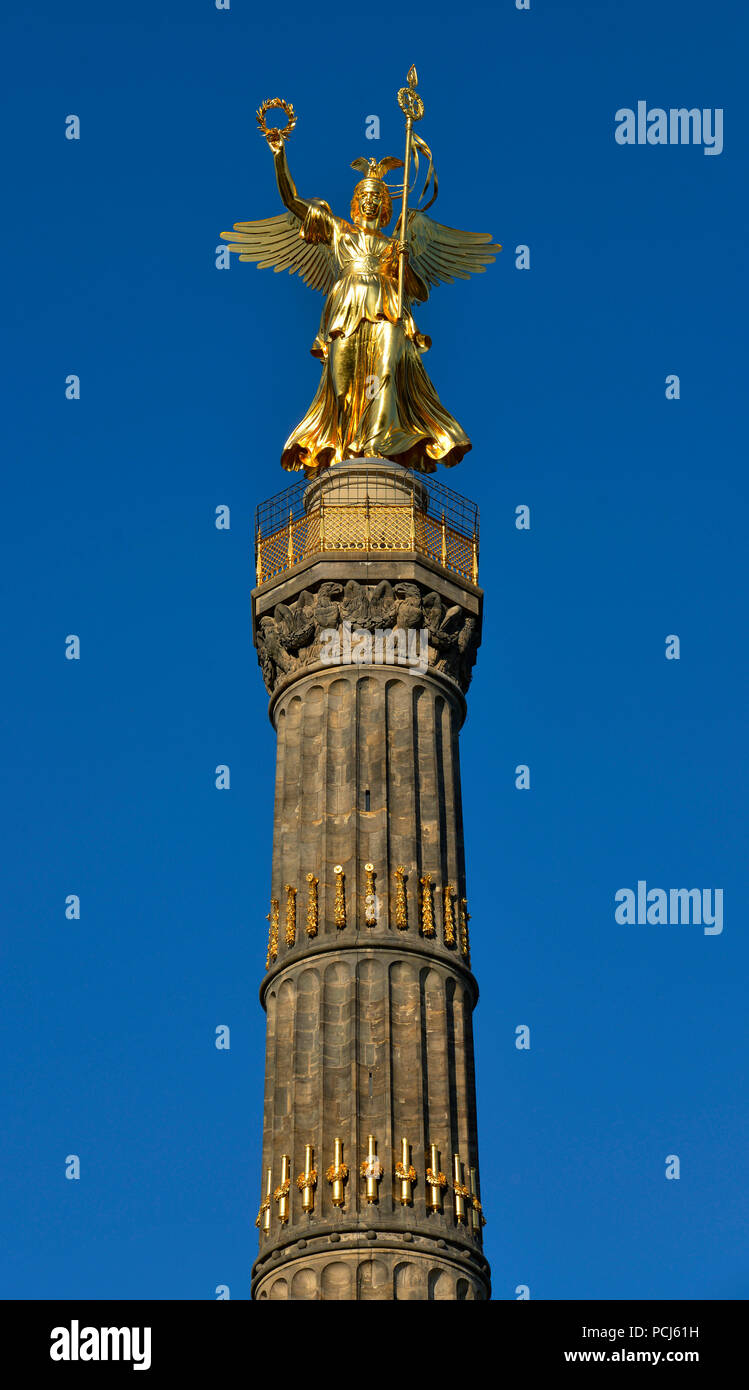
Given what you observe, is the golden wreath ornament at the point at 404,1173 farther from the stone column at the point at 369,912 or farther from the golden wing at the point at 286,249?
the golden wing at the point at 286,249

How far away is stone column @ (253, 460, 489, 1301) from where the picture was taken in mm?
43969

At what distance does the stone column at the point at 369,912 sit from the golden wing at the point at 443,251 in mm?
6954

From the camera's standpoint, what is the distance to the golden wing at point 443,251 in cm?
5772

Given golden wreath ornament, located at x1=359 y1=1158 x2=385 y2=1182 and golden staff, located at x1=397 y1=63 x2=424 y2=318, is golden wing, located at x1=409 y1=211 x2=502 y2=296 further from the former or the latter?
golden wreath ornament, located at x1=359 y1=1158 x2=385 y2=1182

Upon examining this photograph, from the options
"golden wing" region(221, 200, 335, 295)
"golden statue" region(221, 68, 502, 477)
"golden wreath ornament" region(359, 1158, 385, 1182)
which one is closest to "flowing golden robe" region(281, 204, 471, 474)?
"golden statue" region(221, 68, 502, 477)

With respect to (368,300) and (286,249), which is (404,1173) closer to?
(368,300)

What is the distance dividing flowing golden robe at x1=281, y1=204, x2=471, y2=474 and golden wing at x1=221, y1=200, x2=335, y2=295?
1.44m

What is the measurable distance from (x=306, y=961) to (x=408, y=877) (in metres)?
2.64

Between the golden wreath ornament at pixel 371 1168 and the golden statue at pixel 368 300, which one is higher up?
the golden statue at pixel 368 300

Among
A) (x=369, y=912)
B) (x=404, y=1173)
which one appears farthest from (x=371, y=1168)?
(x=369, y=912)

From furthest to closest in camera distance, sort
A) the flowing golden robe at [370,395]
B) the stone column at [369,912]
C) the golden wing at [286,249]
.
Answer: the golden wing at [286,249], the flowing golden robe at [370,395], the stone column at [369,912]

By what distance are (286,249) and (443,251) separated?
388cm

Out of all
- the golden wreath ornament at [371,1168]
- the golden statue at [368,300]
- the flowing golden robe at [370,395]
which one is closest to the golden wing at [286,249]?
the golden statue at [368,300]

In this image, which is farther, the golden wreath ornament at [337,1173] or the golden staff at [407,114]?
the golden staff at [407,114]
